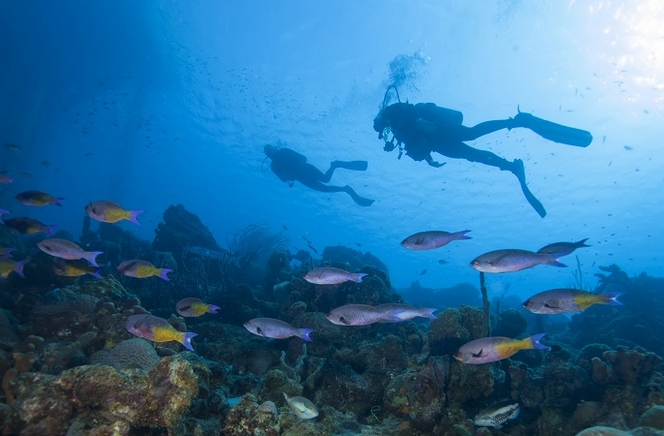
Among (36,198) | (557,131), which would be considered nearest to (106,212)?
(36,198)

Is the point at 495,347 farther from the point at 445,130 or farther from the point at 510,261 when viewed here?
the point at 445,130

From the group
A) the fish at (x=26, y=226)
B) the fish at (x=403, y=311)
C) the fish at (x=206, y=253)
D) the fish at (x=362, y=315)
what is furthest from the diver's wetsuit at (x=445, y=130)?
the fish at (x=26, y=226)

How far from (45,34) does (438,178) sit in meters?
41.7

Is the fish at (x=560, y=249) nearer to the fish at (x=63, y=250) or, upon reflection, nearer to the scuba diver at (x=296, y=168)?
the fish at (x=63, y=250)

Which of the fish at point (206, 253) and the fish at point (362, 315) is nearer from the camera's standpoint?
the fish at point (362, 315)

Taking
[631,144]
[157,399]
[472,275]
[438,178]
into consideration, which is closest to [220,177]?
[438,178]

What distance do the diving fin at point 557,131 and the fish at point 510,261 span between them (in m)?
10.6

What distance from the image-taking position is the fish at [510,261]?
164 inches

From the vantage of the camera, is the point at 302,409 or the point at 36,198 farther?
the point at 36,198

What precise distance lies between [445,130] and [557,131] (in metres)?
4.18

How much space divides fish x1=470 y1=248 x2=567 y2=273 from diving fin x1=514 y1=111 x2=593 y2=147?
415 inches

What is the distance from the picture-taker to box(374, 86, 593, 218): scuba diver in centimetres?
1279

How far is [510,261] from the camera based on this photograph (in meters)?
4.18

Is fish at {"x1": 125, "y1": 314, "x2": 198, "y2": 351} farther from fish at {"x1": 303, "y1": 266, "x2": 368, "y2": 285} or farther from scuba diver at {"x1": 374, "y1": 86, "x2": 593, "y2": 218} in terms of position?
scuba diver at {"x1": 374, "y1": 86, "x2": 593, "y2": 218}
